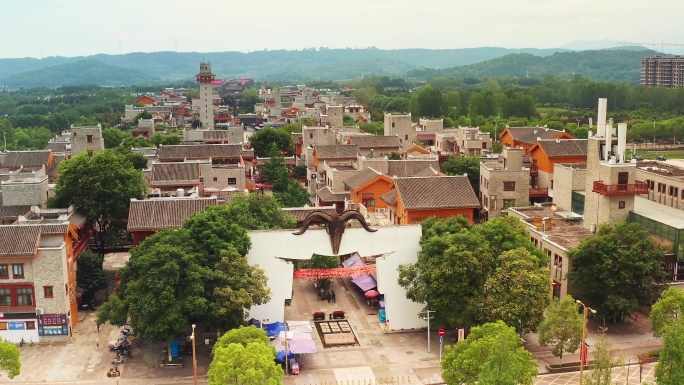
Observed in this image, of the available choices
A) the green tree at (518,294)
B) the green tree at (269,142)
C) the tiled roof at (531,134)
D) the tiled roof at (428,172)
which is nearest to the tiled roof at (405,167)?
the tiled roof at (428,172)

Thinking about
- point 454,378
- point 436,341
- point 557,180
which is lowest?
point 436,341

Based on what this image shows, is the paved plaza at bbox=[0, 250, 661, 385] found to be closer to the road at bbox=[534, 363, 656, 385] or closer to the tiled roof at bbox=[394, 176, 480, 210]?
the road at bbox=[534, 363, 656, 385]

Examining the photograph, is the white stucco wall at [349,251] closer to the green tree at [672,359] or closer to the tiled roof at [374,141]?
the green tree at [672,359]

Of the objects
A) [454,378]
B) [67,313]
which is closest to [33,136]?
[67,313]

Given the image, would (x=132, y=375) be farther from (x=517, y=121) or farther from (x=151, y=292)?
(x=517, y=121)

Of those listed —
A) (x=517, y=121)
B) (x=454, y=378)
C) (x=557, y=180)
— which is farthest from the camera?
(x=517, y=121)

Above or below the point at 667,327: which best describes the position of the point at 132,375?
below
